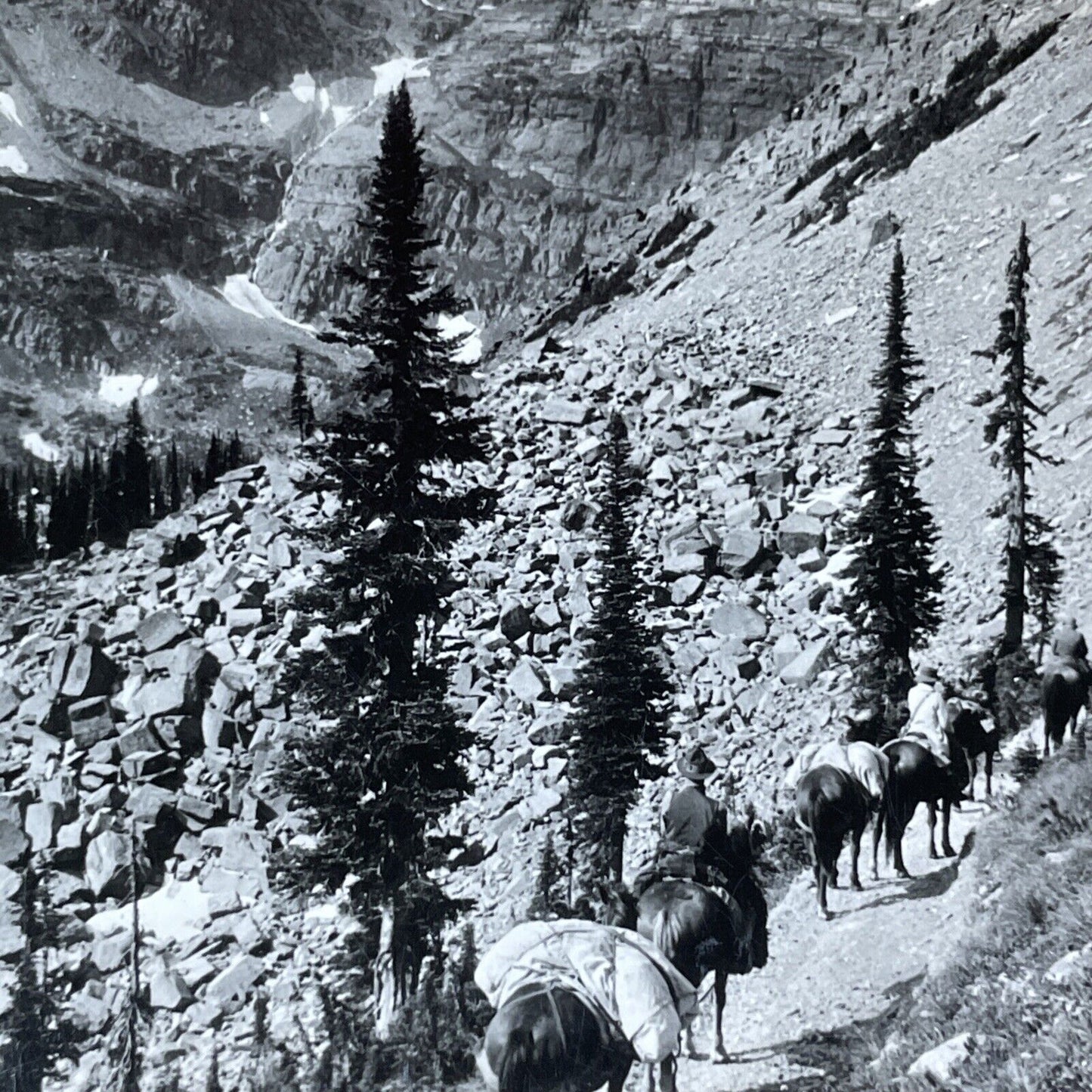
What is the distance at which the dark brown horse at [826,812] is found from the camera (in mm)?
11188

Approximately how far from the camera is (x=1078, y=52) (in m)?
54.0

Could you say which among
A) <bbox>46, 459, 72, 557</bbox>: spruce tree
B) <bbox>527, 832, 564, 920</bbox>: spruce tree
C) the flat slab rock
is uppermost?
<bbox>46, 459, 72, 557</bbox>: spruce tree

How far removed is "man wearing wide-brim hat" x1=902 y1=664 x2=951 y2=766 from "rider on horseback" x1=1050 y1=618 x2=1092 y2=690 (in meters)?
1.73

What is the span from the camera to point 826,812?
1117cm

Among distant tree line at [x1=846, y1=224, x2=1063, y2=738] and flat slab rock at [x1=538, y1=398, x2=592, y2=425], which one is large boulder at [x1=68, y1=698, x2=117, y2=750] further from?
distant tree line at [x1=846, y1=224, x2=1063, y2=738]

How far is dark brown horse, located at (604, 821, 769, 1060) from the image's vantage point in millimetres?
8125

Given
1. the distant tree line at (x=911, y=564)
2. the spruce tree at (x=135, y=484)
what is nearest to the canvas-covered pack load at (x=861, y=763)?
the distant tree line at (x=911, y=564)

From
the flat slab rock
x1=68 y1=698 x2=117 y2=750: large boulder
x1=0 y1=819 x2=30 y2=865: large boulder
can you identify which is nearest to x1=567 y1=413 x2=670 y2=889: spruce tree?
x1=0 y1=819 x2=30 y2=865: large boulder

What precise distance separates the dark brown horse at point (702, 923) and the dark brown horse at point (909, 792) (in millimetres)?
3710

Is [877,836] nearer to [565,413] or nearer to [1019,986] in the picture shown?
[1019,986]

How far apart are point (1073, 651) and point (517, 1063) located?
10.6m

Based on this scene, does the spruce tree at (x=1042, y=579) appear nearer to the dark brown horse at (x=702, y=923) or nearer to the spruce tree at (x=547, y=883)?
the spruce tree at (x=547, y=883)

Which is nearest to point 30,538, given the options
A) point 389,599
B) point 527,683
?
point 527,683

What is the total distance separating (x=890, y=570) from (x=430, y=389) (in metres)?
11.5
